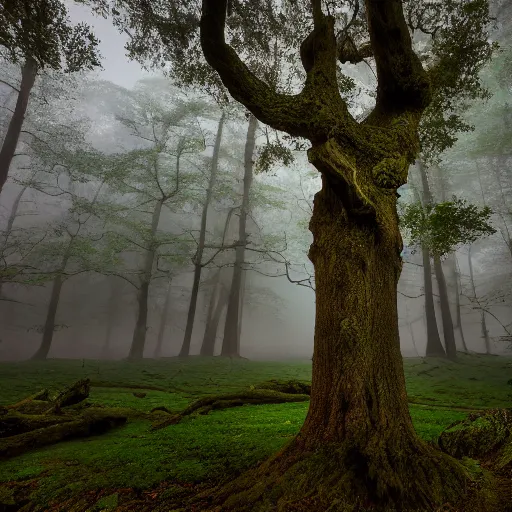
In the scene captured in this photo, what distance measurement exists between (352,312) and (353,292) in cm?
17

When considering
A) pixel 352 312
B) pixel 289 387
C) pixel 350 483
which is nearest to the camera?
pixel 350 483

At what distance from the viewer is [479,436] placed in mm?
3045

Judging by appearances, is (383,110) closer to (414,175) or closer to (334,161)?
(334,161)

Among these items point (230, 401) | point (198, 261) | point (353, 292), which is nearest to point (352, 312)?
point (353, 292)

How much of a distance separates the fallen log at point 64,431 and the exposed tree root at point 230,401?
2.13 ft

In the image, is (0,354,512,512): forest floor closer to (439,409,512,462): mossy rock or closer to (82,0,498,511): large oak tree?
(439,409,512,462): mossy rock

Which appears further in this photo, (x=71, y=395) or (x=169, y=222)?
(x=169, y=222)

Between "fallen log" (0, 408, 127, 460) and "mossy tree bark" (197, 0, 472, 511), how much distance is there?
2.52 meters

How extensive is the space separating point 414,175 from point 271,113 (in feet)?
74.3

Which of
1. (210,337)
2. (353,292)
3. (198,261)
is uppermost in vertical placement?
(198,261)

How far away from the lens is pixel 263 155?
7.55m

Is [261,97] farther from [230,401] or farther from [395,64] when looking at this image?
[230,401]

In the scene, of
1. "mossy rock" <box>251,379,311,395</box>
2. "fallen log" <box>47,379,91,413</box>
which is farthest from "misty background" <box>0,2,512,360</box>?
"fallen log" <box>47,379,91,413</box>

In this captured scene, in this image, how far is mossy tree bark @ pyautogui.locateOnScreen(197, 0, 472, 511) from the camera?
86.6 inches
